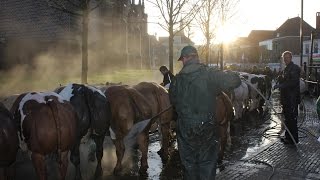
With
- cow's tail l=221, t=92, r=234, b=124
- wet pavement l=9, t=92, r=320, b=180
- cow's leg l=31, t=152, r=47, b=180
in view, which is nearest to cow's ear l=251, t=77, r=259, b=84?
wet pavement l=9, t=92, r=320, b=180

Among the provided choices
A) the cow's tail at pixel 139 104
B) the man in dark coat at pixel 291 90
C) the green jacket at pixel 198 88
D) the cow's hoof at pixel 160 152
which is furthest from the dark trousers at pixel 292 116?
the green jacket at pixel 198 88

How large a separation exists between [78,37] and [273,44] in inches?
2869

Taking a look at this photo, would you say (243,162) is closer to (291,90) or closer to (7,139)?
(291,90)

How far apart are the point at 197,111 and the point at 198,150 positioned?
50 cm

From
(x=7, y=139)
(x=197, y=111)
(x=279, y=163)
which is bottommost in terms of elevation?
(x=279, y=163)

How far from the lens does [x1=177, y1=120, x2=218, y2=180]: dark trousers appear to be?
5605 mm

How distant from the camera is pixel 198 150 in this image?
5648 millimetres

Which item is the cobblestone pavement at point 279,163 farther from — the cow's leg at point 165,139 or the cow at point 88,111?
the cow at point 88,111

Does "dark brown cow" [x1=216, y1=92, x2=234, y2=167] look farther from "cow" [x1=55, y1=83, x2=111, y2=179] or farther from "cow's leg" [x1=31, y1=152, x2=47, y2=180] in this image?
"cow's leg" [x1=31, y1=152, x2=47, y2=180]

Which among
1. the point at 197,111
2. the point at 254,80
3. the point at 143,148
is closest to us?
the point at 197,111

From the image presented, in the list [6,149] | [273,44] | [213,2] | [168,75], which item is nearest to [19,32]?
[213,2]

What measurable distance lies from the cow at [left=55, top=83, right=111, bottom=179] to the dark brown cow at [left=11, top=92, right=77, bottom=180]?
68 centimetres

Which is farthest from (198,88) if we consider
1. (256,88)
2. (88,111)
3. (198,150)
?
A: (256,88)

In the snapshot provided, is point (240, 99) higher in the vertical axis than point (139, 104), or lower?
lower
